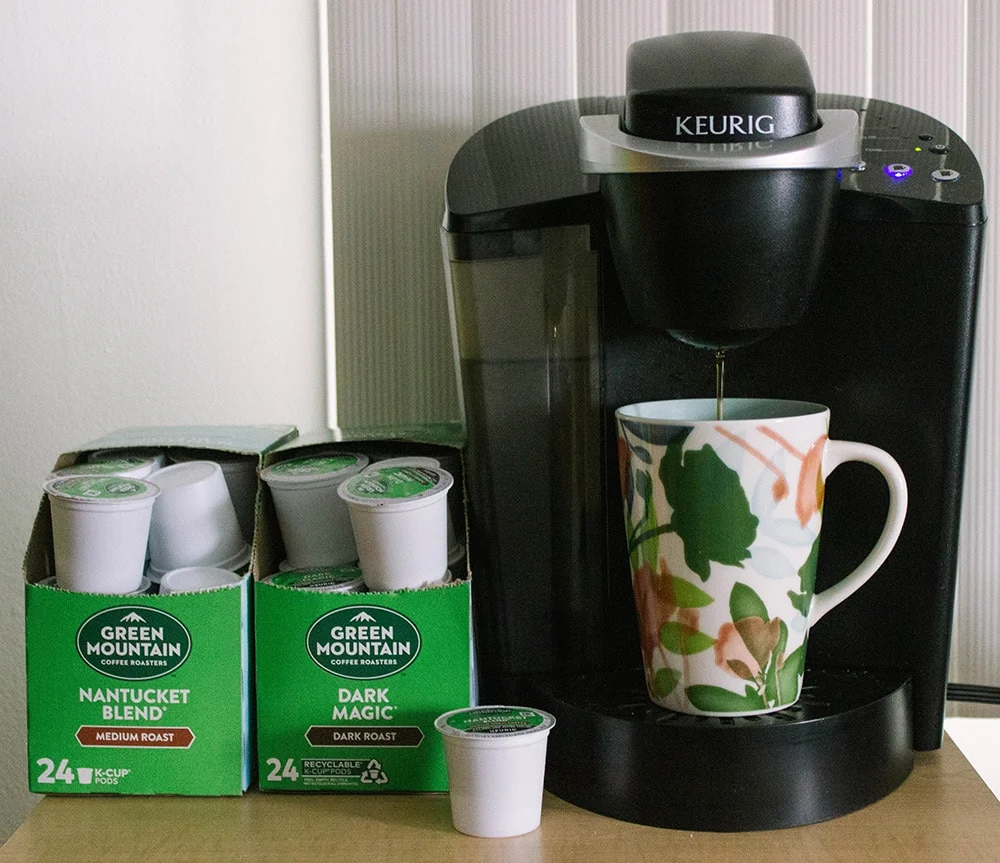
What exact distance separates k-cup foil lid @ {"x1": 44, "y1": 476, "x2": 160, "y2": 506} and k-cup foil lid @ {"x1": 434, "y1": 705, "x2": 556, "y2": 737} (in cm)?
20

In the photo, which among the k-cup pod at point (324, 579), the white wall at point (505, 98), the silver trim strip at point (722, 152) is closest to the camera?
the silver trim strip at point (722, 152)

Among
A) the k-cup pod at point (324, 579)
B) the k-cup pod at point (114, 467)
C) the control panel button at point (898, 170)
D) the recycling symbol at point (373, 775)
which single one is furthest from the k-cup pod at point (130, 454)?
the control panel button at point (898, 170)

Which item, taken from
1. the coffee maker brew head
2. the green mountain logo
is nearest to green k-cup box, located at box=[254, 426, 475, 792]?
the green mountain logo

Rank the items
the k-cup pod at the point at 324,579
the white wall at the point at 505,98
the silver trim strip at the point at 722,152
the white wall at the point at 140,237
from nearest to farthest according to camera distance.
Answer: the silver trim strip at the point at 722,152 → the k-cup pod at the point at 324,579 → the white wall at the point at 505,98 → the white wall at the point at 140,237

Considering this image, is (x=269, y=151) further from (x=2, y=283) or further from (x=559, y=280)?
(x=559, y=280)

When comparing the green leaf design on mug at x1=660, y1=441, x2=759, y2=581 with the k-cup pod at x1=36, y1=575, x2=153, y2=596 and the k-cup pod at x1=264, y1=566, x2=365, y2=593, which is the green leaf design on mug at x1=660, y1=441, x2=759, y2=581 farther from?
the k-cup pod at x1=36, y1=575, x2=153, y2=596

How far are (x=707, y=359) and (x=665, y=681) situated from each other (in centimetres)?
19

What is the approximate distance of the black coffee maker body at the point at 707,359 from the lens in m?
0.56

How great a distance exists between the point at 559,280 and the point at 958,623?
1.50 feet

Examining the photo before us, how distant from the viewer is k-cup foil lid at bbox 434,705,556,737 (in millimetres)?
594

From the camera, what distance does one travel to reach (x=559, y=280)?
66cm

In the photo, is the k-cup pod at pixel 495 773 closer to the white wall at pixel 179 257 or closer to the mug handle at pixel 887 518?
the mug handle at pixel 887 518

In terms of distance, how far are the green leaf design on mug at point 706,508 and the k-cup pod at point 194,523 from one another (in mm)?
261

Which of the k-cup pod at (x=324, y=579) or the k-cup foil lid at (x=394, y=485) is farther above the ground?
the k-cup foil lid at (x=394, y=485)
